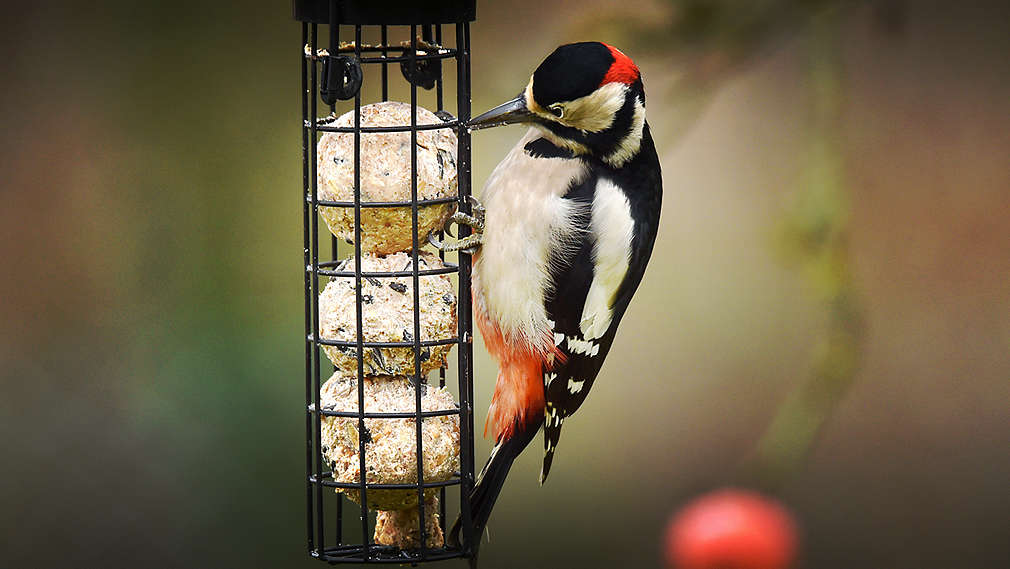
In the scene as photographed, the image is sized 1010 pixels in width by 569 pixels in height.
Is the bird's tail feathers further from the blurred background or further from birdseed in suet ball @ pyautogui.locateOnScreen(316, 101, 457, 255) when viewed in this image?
the blurred background

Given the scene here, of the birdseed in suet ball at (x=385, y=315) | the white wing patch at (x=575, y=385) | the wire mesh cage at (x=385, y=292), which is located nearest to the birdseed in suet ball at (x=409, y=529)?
the wire mesh cage at (x=385, y=292)

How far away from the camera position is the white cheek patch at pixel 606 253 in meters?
3.50

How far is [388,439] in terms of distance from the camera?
10.8ft

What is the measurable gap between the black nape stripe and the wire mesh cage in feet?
0.75
